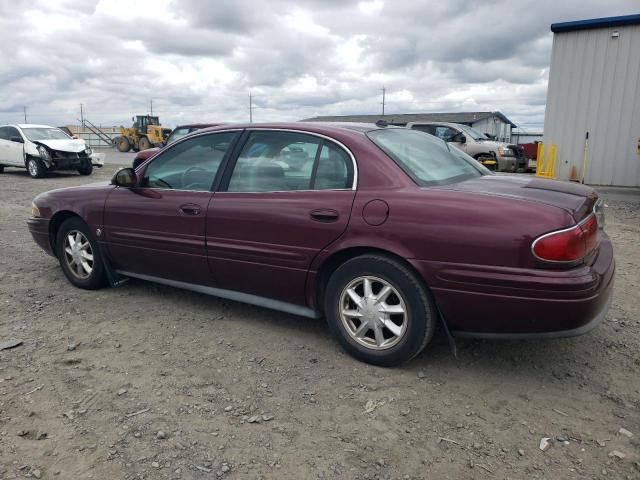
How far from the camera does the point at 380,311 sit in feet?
10.0

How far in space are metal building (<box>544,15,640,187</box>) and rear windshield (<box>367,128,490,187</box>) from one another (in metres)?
11.0

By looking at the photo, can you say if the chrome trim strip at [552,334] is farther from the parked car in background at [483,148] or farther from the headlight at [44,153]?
the headlight at [44,153]

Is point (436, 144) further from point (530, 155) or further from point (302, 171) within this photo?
point (530, 155)

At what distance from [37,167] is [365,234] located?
14944mm

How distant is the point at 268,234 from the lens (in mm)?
3381

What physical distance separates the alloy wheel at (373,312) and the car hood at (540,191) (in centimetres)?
73

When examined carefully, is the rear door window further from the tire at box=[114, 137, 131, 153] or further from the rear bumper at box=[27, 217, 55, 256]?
the tire at box=[114, 137, 131, 153]

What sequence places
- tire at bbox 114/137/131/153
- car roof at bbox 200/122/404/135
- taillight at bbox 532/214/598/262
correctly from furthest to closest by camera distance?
tire at bbox 114/137/131/153 → car roof at bbox 200/122/404/135 → taillight at bbox 532/214/598/262

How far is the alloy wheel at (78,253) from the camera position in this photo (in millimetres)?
4539

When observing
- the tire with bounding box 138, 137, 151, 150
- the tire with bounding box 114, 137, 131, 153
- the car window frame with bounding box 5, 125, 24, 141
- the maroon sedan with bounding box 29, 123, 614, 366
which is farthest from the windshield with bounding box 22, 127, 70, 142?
the tire with bounding box 114, 137, 131, 153

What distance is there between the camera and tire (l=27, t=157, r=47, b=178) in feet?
49.3

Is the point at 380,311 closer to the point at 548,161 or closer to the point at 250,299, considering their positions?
the point at 250,299

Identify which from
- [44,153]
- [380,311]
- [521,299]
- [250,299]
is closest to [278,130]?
[250,299]

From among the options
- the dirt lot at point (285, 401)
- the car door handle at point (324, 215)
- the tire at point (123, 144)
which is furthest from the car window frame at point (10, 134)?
the tire at point (123, 144)
